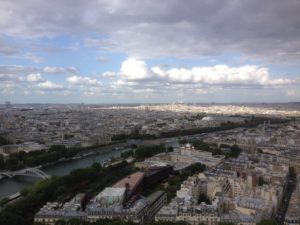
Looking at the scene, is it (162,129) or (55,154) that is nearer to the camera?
(55,154)

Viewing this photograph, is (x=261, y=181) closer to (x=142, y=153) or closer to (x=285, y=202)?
(x=285, y=202)

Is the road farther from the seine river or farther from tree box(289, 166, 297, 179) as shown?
the seine river

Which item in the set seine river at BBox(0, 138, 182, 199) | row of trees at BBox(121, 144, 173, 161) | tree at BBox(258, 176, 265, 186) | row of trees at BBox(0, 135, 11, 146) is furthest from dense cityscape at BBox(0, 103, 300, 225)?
row of trees at BBox(0, 135, 11, 146)

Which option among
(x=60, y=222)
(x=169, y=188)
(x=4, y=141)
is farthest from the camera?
(x=4, y=141)

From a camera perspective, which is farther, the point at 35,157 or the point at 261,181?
the point at 35,157

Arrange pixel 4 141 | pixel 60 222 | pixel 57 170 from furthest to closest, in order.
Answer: pixel 4 141
pixel 57 170
pixel 60 222

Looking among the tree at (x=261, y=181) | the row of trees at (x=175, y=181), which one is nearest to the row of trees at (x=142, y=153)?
the row of trees at (x=175, y=181)

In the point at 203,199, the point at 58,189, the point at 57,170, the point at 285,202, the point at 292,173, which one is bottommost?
the point at 57,170

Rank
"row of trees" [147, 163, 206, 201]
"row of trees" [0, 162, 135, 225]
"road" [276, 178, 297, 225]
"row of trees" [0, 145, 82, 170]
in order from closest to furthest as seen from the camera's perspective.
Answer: "row of trees" [0, 162, 135, 225] < "road" [276, 178, 297, 225] < "row of trees" [147, 163, 206, 201] < "row of trees" [0, 145, 82, 170]

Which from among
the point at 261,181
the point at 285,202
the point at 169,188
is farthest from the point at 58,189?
the point at 285,202

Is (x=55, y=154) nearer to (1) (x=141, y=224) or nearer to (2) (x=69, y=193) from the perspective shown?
(2) (x=69, y=193)

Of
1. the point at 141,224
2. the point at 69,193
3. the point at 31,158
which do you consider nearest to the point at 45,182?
the point at 69,193
